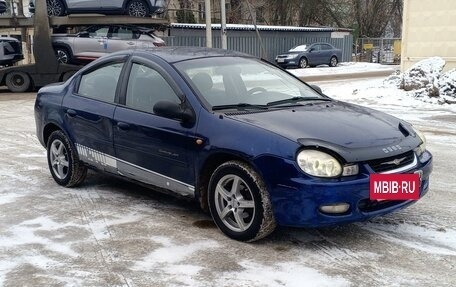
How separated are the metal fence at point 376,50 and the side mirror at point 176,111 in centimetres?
3548

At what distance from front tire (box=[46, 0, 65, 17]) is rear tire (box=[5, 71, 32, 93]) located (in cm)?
245

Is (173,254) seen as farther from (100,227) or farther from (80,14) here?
(80,14)

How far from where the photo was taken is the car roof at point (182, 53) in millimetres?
5121

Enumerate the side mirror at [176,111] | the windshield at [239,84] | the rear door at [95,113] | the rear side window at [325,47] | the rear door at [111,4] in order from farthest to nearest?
the rear side window at [325,47] → the rear door at [111,4] → the rear door at [95,113] → the windshield at [239,84] → the side mirror at [176,111]

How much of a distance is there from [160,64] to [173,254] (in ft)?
5.84

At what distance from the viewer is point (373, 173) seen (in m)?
3.96

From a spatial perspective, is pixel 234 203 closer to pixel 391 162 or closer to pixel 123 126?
pixel 391 162

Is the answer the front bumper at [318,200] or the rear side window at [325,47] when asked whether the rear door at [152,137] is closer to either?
the front bumper at [318,200]

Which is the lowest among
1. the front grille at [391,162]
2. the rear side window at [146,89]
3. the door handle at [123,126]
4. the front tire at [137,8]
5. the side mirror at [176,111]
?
the front grille at [391,162]

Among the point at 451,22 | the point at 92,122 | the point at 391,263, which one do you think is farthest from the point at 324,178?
the point at 451,22

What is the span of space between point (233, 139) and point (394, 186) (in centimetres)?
123

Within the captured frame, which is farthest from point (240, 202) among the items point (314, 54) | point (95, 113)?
point (314, 54)

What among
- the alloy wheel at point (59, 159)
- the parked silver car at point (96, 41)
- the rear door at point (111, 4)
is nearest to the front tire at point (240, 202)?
the alloy wheel at point (59, 159)

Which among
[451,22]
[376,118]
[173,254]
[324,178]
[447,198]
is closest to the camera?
[324,178]
